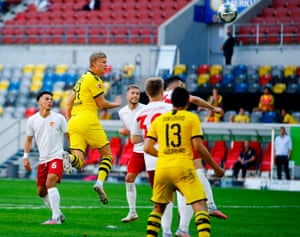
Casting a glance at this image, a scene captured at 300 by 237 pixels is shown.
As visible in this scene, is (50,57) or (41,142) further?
(50,57)

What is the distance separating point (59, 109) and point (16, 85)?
3262 mm

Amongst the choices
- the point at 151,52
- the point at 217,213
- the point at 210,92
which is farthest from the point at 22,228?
the point at 151,52

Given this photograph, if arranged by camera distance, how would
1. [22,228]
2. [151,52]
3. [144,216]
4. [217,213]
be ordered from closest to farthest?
1. [22,228]
2. [217,213]
3. [144,216]
4. [151,52]

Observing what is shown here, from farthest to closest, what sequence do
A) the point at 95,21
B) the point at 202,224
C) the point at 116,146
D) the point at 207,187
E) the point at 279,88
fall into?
the point at 95,21, the point at 116,146, the point at 279,88, the point at 207,187, the point at 202,224

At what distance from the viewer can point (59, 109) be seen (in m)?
39.4

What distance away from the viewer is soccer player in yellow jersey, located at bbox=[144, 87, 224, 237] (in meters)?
12.0

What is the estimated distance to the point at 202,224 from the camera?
11930mm

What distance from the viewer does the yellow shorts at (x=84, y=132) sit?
1756 centimetres

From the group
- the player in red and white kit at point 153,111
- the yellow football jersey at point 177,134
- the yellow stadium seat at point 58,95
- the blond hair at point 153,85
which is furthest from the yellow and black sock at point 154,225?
the yellow stadium seat at point 58,95

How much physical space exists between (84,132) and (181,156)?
572cm

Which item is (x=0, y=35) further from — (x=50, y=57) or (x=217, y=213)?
(x=217, y=213)

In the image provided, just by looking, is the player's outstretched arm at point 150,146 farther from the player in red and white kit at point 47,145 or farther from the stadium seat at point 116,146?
the stadium seat at point 116,146

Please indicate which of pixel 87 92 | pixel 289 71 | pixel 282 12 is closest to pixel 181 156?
pixel 87 92

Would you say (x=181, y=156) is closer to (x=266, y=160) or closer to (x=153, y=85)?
(x=153, y=85)
